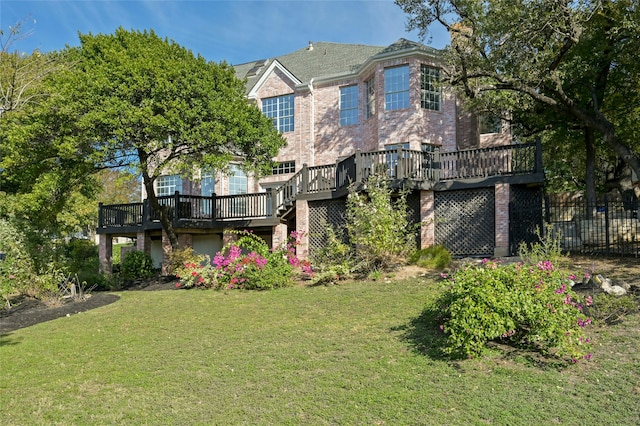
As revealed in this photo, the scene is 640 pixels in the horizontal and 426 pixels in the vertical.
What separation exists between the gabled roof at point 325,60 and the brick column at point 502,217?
810 cm

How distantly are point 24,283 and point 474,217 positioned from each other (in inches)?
542

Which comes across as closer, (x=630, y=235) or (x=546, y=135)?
(x=630, y=235)

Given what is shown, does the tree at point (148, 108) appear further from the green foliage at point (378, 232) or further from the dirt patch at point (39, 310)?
the green foliage at point (378, 232)

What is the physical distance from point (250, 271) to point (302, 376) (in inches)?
271

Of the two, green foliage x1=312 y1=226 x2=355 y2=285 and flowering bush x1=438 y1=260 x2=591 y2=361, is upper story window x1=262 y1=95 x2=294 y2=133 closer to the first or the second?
green foliage x1=312 y1=226 x2=355 y2=285

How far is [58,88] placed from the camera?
43.8ft

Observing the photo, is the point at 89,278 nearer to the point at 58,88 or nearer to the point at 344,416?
the point at 58,88

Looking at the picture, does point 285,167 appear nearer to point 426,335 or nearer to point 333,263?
point 333,263

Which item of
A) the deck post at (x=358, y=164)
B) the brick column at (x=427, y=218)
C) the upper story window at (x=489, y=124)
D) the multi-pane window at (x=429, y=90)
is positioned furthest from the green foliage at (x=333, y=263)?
the upper story window at (x=489, y=124)

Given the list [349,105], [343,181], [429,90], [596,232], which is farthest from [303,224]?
[596,232]

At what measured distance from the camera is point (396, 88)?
19375mm

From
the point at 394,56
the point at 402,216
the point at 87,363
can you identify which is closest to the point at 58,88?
the point at 87,363

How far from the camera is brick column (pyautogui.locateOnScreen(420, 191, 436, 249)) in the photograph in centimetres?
1426

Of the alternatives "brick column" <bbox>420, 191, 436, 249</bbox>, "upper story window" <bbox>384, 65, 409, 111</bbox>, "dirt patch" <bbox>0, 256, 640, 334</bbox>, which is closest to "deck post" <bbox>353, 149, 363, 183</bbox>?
"brick column" <bbox>420, 191, 436, 249</bbox>
